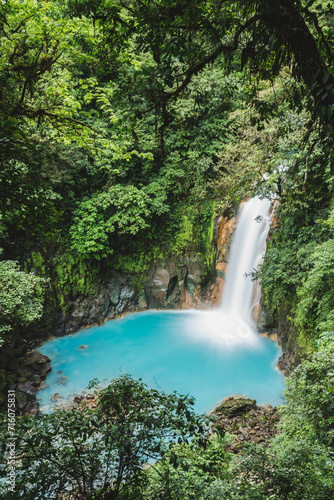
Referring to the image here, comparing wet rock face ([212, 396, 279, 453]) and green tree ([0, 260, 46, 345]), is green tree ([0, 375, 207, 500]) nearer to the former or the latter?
wet rock face ([212, 396, 279, 453])

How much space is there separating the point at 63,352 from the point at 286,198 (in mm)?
8533

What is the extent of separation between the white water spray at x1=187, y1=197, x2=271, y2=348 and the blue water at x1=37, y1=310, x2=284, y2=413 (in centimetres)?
7

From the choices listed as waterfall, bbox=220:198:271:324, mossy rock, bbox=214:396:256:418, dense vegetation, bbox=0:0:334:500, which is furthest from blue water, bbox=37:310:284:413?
dense vegetation, bbox=0:0:334:500

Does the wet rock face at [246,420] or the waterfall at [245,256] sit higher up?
the waterfall at [245,256]

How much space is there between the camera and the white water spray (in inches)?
413

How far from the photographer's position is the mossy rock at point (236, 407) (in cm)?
661

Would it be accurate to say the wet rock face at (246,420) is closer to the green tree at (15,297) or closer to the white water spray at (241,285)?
the white water spray at (241,285)

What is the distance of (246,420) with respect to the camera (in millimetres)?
6387

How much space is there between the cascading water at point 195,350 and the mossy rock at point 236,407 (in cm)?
57

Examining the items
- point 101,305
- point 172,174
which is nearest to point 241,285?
point 172,174

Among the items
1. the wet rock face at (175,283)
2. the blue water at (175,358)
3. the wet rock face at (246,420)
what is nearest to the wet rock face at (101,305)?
the blue water at (175,358)

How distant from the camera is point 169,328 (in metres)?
11.3

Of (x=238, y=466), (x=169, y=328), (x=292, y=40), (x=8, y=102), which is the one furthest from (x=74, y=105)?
(x=169, y=328)

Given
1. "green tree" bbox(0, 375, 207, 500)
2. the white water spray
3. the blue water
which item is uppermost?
the white water spray
